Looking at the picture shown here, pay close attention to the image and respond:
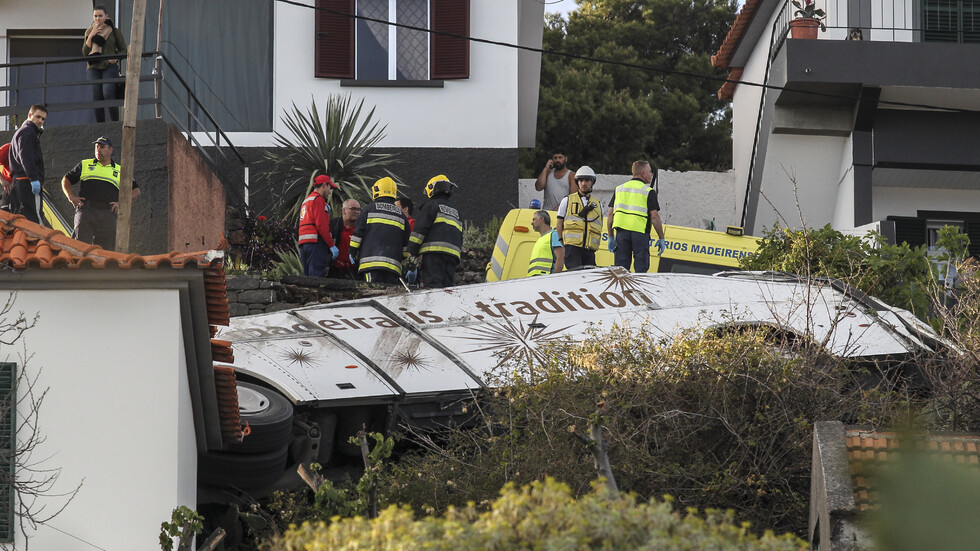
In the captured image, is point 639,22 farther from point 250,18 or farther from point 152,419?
point 152,419

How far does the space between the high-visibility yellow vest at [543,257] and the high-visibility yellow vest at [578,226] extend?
180 mm

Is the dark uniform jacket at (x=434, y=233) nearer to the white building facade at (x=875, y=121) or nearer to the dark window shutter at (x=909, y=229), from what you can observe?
the white building facade at (x=875, y=121)

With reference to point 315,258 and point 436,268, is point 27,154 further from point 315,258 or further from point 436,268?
point 436,268

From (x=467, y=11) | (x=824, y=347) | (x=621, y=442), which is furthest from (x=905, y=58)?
(x=621, y=442)

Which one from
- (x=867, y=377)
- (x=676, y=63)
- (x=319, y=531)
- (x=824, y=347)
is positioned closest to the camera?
(x=319, y=531)

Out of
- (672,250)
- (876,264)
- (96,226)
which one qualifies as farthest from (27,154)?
(876,264)

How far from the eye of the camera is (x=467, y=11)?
60.3ft

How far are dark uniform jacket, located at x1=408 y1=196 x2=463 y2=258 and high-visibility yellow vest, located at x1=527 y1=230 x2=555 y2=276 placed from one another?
0.88 meters

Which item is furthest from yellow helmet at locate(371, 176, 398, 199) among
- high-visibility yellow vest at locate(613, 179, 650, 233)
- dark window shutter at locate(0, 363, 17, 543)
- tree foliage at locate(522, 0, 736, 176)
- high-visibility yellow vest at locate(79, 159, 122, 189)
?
tree foliage at locate(522, 0, 736, 176)

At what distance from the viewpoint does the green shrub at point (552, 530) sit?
153 inches

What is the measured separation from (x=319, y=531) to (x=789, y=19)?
16460mm

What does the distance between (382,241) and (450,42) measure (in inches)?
236

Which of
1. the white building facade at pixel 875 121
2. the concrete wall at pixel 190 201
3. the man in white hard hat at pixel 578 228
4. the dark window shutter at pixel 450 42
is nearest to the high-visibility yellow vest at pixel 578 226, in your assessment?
the man in white hard hat at pixel 578 228

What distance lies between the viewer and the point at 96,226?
12.8 m
